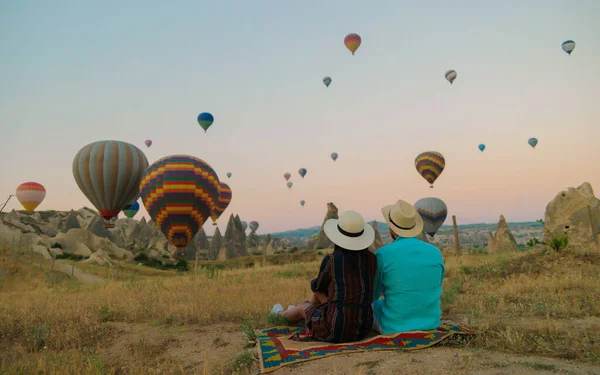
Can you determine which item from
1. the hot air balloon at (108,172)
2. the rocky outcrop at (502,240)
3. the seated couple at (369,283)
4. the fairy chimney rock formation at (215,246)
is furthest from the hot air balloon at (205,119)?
the fairy chimney rock formation at (215,246)

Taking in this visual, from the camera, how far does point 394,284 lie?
16.1 ft

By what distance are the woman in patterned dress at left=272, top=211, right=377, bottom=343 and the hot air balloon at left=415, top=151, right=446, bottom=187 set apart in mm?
30008

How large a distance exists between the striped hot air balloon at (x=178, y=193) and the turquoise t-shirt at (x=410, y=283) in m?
13.8

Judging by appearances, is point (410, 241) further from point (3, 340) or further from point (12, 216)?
point (12, 216)

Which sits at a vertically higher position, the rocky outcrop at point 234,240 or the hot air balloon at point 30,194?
the hot air balloon at point 30,194

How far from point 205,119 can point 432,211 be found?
22.7 m

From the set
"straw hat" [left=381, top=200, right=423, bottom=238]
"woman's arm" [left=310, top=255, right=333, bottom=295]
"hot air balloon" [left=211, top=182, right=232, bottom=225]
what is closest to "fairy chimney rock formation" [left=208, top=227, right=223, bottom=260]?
"hot air balloon" [left=211, top=182, right=232, bottom=225]

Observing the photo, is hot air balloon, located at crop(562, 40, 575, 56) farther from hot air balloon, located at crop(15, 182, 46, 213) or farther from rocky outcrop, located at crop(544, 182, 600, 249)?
hot air balloon, located at crop(15, 182, 46, 213)

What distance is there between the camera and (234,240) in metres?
63.4

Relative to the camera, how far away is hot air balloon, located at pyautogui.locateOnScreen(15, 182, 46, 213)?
3989cm

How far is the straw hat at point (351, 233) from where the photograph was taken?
4.79m

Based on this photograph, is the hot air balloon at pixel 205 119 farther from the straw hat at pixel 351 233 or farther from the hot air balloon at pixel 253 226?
the hot air balloon at pixel 253 226

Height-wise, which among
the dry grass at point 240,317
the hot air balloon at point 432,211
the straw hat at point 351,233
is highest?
the hot air balloon at point 432,211

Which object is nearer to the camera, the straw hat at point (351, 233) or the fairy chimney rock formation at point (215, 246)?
the straw hat at point (351, 233)
